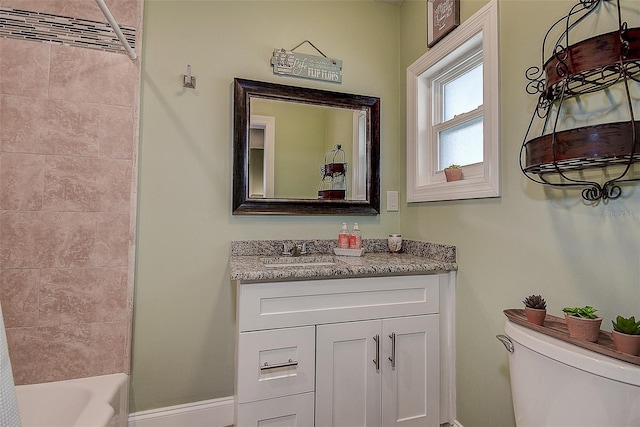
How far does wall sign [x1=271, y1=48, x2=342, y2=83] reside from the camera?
1778mm

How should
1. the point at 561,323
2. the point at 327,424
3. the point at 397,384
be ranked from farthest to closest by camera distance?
the point at 397,384
the point at 327,424
the point at 561,323

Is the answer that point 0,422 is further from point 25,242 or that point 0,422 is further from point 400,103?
point 400,103

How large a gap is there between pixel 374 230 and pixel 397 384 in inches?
34.1

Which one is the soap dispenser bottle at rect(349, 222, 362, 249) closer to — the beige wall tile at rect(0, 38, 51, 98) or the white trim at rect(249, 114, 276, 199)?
the white trim at rect(249, 114, 276, 199)

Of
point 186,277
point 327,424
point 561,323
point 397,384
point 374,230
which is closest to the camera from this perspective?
point 561,323

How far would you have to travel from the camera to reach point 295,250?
174 cm

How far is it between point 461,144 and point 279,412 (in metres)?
1.51

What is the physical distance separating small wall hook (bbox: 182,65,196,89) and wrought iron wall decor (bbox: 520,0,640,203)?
1.54 metres

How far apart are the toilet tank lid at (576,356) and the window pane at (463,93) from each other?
1.10 meters

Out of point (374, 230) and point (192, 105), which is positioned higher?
point (192, 105)

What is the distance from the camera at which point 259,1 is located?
1.78 meters

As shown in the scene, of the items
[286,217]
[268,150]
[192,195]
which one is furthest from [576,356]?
[192,195]

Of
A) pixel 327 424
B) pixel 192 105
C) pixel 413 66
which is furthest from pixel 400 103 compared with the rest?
pixel 327 424

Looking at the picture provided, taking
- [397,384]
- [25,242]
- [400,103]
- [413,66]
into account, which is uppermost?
[413,66]
